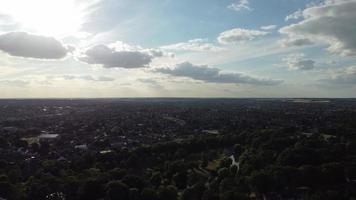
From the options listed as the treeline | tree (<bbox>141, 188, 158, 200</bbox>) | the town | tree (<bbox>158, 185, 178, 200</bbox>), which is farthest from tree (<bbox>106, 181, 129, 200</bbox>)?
tree (<bbox>158, 185, 178, 200</bbox>)

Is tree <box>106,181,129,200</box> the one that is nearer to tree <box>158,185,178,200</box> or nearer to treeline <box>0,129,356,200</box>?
treeline <box>0,129,356,200</box>

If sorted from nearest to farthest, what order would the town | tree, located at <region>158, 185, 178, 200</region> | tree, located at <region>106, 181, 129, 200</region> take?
tree, located at <region>158, 185, 178, 200</region> → tree, located at <region>106, 181, 129, 200</region> → the town

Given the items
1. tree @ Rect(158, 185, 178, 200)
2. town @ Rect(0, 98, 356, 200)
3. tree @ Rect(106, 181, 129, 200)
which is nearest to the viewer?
tree @ Rect(158, 185, 178, 200)

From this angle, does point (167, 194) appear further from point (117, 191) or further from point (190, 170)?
point (190, 170)

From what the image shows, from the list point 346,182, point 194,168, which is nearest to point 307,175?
point 346,182

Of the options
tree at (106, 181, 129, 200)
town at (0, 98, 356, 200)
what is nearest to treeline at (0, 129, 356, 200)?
tree at (106, 181, 129, 200)

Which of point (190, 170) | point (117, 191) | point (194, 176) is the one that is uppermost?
point (194, 176)

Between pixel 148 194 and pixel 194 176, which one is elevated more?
pixel 194 176

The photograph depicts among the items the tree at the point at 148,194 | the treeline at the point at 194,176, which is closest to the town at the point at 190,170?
the tree at the point at 148,194

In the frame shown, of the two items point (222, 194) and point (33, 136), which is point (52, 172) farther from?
point (33, 136)

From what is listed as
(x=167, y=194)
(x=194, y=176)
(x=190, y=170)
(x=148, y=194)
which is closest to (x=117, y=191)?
(x=148, y=194)

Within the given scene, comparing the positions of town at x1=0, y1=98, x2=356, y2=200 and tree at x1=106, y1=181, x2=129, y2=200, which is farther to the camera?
town at x1=0, y1=98, x2=356, y2=200

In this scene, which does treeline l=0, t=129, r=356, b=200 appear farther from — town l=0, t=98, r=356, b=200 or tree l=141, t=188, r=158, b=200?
town l=0, t=98, r=356, b=200
